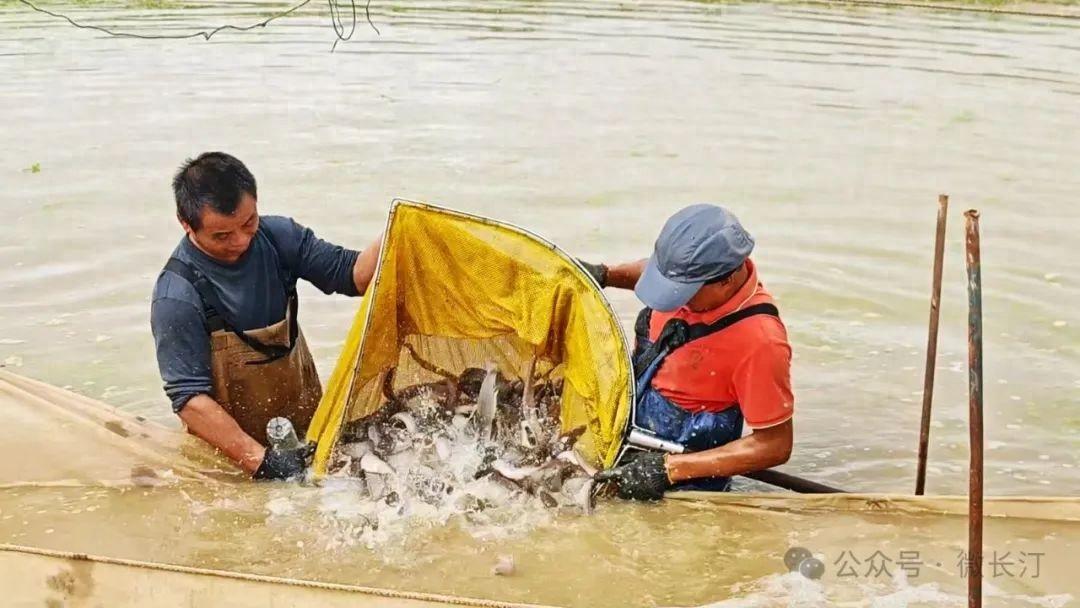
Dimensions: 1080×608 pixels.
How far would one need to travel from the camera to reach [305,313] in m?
7.42

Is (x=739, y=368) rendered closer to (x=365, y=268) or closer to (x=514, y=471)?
(x=514, y=471)

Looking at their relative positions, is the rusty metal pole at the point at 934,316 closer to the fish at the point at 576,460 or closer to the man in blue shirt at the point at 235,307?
the fish at the point at 576,460

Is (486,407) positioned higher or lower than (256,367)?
lower

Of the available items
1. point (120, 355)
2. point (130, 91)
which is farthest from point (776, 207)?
point (130, 91)

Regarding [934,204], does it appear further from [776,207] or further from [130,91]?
[130,91]

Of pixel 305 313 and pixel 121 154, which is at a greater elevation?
pixel 121 154

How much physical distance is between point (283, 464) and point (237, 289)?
0.74 meters

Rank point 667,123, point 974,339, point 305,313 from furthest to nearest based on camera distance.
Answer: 1. point 667,123
2. point 305,313
3. point 974,339

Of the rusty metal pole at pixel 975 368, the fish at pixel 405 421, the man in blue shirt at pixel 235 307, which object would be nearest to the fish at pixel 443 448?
the fish at pixel 405 421

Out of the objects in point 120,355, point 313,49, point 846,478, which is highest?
point 313,49

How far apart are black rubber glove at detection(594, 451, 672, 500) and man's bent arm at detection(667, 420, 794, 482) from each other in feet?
0.13

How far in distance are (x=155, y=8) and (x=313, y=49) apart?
4852 millimetres

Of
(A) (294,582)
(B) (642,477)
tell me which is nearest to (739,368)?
(B) (642,477)

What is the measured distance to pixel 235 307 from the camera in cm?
446
